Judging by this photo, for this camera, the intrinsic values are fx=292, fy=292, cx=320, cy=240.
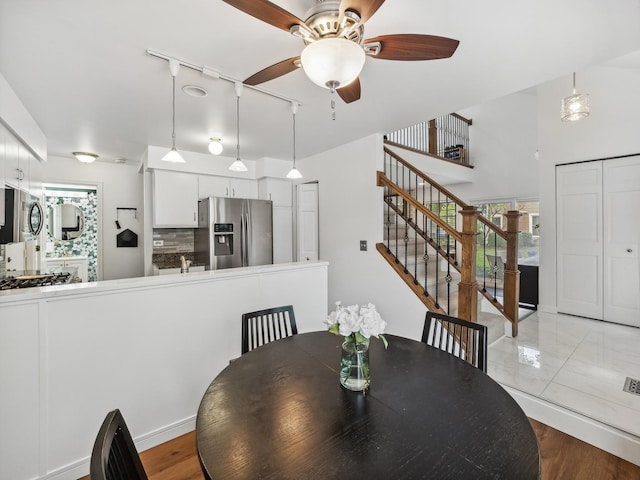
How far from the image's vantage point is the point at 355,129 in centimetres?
332

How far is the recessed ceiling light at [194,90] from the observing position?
230 centimetres

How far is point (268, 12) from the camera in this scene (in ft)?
4.00

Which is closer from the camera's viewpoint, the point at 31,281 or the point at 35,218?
the point at 31,281

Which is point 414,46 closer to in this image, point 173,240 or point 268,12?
point 268,12

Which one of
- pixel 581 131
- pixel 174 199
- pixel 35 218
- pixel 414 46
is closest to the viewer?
pixel 414 46

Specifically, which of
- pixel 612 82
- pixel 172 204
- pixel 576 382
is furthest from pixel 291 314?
pixel 612 82

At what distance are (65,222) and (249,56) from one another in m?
4.48

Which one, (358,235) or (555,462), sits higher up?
(358,235)

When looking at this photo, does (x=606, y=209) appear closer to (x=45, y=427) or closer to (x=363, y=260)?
(x=363, y=260)

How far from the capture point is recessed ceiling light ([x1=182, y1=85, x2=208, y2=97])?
2.30 m

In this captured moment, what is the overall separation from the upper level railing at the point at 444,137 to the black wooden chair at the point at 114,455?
5266mm

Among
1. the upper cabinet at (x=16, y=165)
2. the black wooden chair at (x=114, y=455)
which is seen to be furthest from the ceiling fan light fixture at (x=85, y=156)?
the black wooden chair at (x=114, y=455)

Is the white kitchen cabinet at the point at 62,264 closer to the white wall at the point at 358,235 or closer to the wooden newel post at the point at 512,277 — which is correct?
the white wall at the point at 358,235

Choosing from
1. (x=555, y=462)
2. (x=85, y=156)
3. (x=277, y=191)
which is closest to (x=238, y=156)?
(x=277, y=191)
